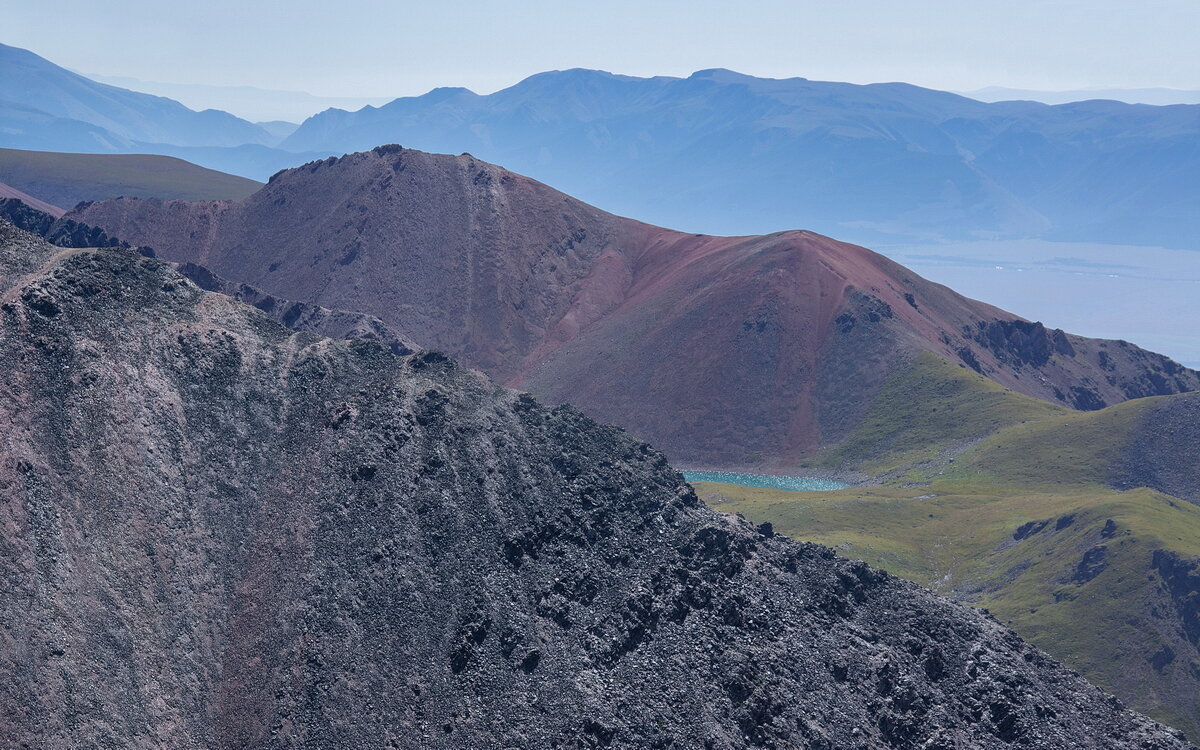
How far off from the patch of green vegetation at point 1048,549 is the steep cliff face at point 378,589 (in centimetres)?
3182

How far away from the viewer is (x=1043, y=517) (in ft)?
411

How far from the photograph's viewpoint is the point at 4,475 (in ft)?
206

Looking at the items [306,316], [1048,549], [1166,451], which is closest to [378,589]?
[1048,549]

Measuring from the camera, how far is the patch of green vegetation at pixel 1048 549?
320ft

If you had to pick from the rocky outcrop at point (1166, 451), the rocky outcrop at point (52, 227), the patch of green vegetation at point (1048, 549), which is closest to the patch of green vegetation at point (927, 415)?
the patch of green vegetation at point (1048, 549)

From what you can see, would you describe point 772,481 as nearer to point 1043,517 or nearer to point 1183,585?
point 1043,517

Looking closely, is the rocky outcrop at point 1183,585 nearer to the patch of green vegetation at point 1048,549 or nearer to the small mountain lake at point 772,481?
the patch of green vegetation at point 1048,549

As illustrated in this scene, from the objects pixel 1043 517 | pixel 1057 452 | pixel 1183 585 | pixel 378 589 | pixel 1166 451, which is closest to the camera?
pixel 378 589

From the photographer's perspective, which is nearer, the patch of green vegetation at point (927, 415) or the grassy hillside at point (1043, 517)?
the grassy hillside at point (1043, 517)

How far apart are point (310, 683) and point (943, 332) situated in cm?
15890

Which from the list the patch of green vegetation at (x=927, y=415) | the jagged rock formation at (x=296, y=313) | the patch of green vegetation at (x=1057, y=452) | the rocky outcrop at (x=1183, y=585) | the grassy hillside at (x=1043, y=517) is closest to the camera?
the grassy hillside at (x=1043, y=517)

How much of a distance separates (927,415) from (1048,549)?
52354 millimetres

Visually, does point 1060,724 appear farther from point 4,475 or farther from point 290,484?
point 4,475

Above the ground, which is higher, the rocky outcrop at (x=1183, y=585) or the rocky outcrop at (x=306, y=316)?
the rocky outcrop at (x=306, y=316)
